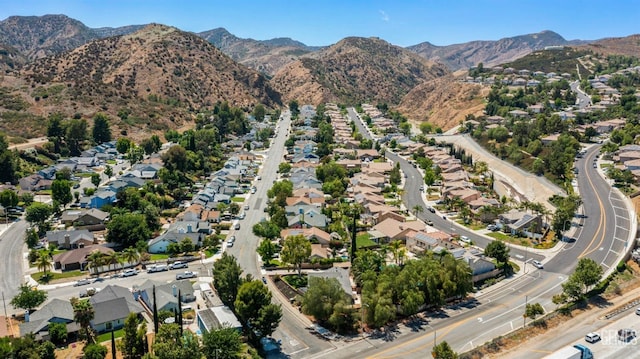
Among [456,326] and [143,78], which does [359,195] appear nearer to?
[456,326]

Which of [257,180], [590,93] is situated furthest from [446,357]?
[590,93]

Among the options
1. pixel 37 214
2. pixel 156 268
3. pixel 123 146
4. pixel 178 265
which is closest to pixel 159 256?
pixel 156 268

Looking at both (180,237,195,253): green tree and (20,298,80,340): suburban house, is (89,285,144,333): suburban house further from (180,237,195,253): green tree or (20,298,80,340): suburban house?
(180,237,195,253): green tree

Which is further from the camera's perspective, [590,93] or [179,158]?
[590,93]

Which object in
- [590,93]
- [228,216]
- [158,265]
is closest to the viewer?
[158,265]

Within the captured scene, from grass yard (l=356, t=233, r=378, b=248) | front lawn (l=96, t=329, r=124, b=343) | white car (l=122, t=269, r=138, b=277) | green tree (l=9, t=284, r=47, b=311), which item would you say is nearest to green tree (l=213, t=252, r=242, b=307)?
front lawn (l=96, t=329, r=124, b=343)
